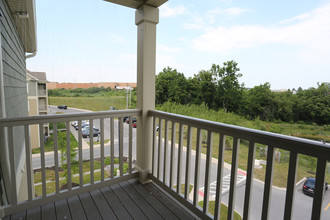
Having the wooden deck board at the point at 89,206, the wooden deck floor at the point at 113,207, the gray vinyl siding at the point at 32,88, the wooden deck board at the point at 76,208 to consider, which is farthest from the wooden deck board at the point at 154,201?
the gray vinyl siding at the point at 32,88

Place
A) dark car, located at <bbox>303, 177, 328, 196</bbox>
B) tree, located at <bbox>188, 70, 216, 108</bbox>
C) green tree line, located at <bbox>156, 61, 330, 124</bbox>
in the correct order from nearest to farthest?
1. green tree line, located at <bbox>156, 61, 330, 124</bbox>
2. dark car, located at <bbox>303, 177, 328, 196</bbox>
3. tree, located at <bbox>188, 70, 216, 108</bbox>

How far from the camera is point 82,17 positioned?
A: 7.14 ft

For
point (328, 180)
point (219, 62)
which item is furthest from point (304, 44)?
point (328, 180)

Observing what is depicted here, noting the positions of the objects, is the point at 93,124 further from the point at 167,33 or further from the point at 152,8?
the point at 152,8

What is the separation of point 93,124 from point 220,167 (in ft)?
5.00

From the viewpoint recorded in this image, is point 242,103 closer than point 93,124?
Yes

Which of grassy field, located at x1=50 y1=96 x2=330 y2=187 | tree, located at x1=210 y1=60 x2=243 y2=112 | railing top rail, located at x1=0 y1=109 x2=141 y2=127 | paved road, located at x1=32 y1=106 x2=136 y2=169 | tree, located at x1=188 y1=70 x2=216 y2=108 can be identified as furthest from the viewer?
paved road, located at x1=32 y1=106 x2=136 y2=169

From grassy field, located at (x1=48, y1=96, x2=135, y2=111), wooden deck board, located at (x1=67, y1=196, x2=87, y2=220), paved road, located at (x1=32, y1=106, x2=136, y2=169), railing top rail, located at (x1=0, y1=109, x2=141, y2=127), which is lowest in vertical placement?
wooden deck board, located at (x1=67, y1=196, x2=87, y2=220)

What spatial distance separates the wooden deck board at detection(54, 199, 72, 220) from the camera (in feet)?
6.24

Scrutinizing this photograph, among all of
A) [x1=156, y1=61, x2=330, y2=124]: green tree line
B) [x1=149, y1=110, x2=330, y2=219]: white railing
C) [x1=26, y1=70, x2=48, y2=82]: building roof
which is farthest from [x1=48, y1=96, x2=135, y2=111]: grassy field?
[x1=156, y1=61, x2=330, y2=124]: green tree line

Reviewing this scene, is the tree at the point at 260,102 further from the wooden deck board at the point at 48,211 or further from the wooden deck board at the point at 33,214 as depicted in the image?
the wooden deck board at the point at 33,214

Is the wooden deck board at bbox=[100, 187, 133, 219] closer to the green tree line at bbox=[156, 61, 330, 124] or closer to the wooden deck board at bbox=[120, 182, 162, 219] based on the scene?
the wooden deck board at bbox=[120, 182, 162, 219]

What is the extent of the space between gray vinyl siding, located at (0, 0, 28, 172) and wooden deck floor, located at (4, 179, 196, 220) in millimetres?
637

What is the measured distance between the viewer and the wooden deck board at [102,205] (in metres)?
1.94
